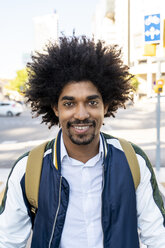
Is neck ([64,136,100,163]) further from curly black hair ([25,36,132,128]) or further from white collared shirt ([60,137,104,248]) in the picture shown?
curly black hair ([25,36,132,128])

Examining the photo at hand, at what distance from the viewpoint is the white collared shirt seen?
62.5 inches

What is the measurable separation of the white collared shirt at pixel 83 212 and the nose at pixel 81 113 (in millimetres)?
310

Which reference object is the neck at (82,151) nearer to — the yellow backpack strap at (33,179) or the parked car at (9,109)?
the yellow backpack strap at (33,179)

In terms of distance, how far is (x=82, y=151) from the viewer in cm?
173

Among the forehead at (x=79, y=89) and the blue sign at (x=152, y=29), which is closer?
the forehead at (x=79, y=89)

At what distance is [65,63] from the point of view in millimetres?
1840

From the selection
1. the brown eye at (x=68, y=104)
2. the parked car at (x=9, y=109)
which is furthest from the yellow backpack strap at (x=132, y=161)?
the parked car at (x=9, y=109)

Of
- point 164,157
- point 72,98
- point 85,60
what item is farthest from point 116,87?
point 164,157

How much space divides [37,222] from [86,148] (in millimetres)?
509

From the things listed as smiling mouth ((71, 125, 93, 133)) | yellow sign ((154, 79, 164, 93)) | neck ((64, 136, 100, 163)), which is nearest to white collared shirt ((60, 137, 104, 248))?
neck ((64, 136, 100, 163))

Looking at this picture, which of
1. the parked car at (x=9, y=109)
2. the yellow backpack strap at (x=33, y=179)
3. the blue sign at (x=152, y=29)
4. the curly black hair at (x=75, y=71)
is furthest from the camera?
the parked car at (x=9, y=109)

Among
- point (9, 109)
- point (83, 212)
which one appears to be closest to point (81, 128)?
point (83, 212)

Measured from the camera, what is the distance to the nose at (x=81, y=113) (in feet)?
5.44

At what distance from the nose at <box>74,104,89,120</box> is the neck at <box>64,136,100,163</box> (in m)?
0.18
